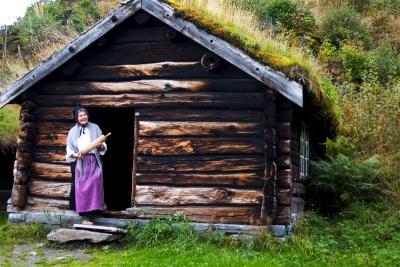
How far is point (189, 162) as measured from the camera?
9531 millimetres

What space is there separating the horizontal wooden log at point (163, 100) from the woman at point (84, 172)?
57 cm

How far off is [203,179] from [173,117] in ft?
3.93

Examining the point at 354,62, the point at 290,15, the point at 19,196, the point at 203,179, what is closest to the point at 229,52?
the point at 203,179

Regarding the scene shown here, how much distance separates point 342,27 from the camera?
24281mm

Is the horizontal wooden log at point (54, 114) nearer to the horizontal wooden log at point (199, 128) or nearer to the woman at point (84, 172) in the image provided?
the woman at point (84, 172)

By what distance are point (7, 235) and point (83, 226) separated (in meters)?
1.53

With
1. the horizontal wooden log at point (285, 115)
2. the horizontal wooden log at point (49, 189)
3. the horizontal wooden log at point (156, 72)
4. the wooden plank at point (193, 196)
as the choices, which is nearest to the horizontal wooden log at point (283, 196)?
the wooden plank at point (193, 196)

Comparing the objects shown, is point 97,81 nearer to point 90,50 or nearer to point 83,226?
point 90,50

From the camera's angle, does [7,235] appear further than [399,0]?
No

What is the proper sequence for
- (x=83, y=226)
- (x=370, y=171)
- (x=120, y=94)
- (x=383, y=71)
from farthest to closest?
1. (x=383, y=71)
2. (x=370, y=171)
3. (x=120, y=94)
4. (x=83, y=226)

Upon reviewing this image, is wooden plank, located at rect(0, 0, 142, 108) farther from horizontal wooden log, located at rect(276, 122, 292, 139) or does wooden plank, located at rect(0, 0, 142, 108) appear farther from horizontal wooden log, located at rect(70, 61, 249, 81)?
horizontal wooden log, located at rect(276, 122, 292, 139)

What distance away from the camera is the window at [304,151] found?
38.0 ft

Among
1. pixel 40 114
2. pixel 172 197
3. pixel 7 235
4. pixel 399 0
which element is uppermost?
pixel 399 0

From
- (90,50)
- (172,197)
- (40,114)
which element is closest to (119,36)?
(90,50)
